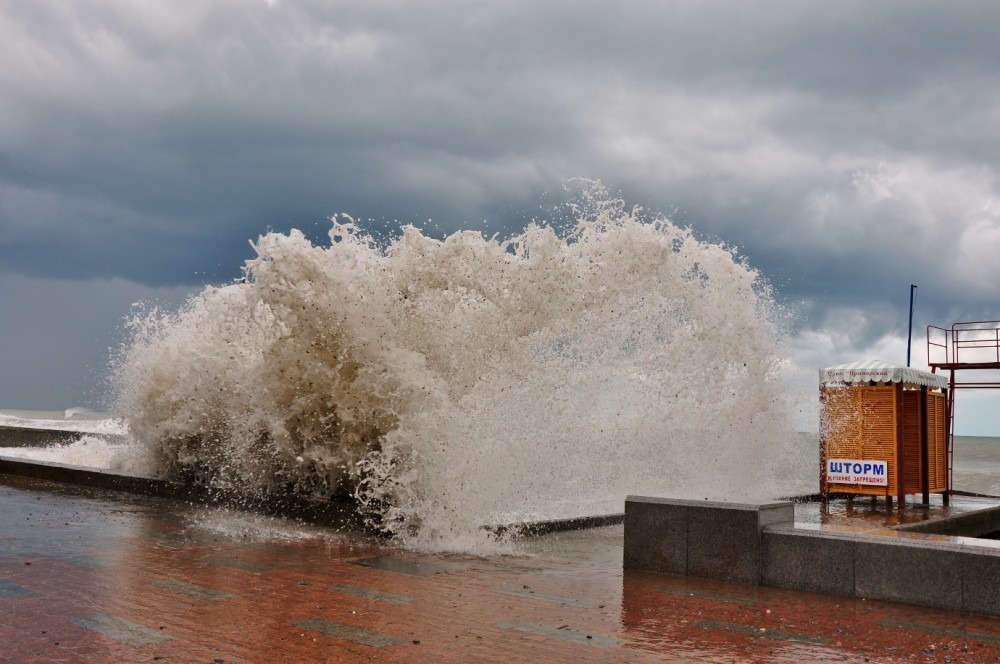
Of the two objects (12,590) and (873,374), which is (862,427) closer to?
(873,374)

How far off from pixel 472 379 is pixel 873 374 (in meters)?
5.67

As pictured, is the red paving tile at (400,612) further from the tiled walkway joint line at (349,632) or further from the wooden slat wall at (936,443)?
the wooden slat wall at (936,443)

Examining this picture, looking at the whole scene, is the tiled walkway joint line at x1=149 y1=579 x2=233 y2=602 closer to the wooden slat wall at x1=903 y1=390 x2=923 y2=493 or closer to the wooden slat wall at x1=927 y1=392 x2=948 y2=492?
the wooden slat wall at x1=903 y1=390 x2=923 y2=493

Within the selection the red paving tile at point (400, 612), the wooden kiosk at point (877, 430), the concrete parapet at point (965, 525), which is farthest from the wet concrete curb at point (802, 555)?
the wooden kiosk at point (877, 430)

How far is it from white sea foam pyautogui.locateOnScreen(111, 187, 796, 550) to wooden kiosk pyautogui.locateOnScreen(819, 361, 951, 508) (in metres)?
2.03

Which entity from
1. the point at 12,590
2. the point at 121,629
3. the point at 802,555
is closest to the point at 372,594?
the point at 121,629

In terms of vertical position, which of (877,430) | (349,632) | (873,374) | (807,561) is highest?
(873,374)

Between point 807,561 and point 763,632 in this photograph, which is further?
point 807,561

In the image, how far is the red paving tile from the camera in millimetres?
4738

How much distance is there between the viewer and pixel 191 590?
6.07 metres

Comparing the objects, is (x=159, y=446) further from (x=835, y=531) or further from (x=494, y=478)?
(x=835, y=531)

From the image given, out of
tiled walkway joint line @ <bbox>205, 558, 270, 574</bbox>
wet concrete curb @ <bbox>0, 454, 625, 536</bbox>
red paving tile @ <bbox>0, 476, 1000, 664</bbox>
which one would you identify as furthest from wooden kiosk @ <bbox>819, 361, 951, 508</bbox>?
tiled walkway joint line @ <bbox>205, 558, 270, 574</bbox>

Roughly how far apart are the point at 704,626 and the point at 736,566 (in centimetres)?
152

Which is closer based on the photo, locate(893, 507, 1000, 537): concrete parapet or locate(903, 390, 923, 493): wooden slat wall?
locate(893, 507, 1000, 537): concrete parapet
